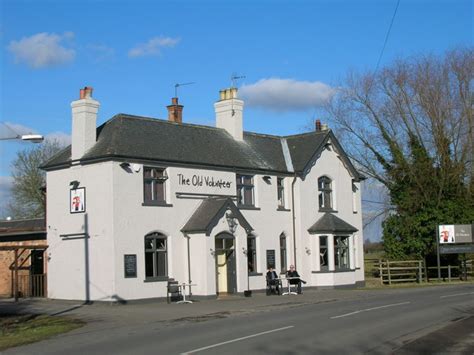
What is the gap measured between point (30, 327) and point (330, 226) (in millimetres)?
20846

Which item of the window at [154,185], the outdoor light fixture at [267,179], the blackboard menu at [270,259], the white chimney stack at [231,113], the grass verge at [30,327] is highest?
the white chimney stack at [231,113]

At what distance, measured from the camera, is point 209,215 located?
3148cm

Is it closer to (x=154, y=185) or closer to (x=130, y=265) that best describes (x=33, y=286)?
(x=130, y=265)

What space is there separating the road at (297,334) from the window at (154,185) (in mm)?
8809

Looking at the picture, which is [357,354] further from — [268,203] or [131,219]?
[268,203]

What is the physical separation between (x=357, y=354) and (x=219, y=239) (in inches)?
769

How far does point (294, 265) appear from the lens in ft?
121

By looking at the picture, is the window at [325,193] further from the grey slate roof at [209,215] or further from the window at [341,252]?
the grey slate roof at [209,215]

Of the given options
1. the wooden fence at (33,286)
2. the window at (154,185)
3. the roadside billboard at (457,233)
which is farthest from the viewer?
the roadside billboard at (457,233)

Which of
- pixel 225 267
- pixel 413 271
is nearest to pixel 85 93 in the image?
pixel 225 267

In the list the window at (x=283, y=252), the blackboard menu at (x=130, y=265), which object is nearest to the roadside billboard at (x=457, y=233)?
the window at (x=283, y=252)

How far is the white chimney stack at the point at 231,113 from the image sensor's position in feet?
123

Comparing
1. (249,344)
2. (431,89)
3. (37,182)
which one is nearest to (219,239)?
(249,344)

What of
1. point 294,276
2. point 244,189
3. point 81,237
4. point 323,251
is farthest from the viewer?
point 323,251
